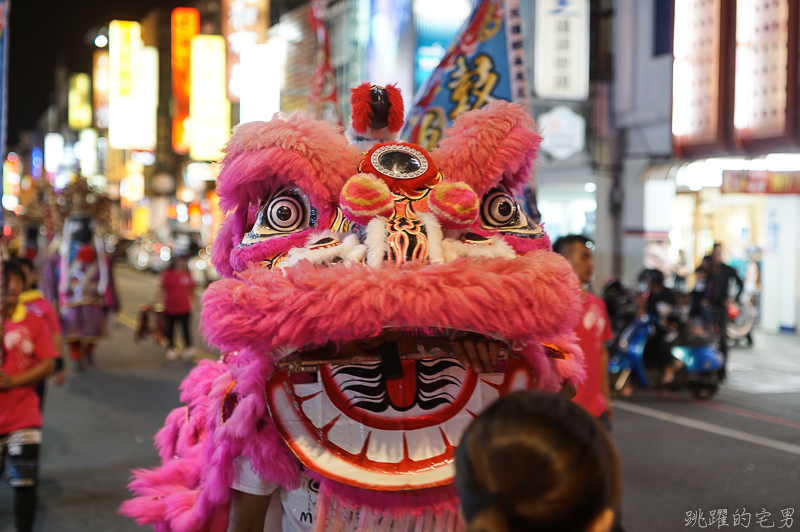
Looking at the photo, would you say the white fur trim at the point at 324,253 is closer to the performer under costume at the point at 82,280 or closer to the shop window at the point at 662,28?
the performer under costume at the point at 82,280

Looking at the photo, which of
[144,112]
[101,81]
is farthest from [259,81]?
[101,81]

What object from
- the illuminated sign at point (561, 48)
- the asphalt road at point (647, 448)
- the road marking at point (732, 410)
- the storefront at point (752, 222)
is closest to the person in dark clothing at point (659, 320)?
the road marking at point (732, 410)

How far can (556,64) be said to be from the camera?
14812mm

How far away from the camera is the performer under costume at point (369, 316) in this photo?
1683 millimetres

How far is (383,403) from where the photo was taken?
1.92 metres

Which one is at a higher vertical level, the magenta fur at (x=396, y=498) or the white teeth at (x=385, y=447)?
the white teeth at (x=385, y=447)

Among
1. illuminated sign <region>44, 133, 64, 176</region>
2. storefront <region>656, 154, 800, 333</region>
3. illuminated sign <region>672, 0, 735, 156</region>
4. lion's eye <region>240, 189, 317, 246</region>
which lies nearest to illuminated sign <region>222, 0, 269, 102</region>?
storefront <region>656, 154, 800, 333</region>

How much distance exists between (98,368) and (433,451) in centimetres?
963

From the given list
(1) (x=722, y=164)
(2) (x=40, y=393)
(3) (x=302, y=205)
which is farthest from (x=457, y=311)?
(1) (x=722, y=164)

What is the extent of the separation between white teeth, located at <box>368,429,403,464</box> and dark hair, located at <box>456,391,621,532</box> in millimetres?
714

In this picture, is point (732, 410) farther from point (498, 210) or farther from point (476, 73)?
point (498, 210)

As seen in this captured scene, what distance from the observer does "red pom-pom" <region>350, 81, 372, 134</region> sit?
91.5 inches

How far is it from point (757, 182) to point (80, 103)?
67.5 meters

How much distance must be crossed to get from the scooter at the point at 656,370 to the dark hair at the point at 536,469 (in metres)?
7.76
